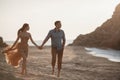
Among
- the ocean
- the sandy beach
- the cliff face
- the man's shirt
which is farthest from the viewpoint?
the cliff face

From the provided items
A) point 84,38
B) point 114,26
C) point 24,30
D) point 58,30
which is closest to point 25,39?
point 24,30

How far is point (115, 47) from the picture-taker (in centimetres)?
8056

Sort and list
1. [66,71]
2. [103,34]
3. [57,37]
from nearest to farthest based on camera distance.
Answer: [57,37] < [66,71] < [103,34]

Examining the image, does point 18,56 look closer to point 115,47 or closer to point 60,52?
point 60,52

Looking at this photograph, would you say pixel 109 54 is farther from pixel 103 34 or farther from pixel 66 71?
pixel 103 34

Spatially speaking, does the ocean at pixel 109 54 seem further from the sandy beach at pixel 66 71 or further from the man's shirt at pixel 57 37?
the man's shirt at pixel 57 37

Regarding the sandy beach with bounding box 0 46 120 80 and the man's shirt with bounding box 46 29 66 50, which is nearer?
the man's shirt with bounding box 46 29 66 50

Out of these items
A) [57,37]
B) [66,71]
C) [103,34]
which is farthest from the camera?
[103,34]

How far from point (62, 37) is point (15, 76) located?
280 centimetres

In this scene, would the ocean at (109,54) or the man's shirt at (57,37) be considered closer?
the man's shirt at (57,37)

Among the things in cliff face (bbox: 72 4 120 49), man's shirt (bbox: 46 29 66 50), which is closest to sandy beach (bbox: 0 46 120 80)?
man's shirt (bbox: 46 29 66 50)

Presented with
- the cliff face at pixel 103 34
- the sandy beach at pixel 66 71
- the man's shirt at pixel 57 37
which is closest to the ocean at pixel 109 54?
the sandy beach at pixel 66 71

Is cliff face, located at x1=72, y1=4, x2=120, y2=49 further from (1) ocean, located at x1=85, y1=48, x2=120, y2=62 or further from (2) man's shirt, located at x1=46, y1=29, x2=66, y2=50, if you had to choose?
(2) man's shirt, located at x1=46, y1=29, x2=66, y2=50

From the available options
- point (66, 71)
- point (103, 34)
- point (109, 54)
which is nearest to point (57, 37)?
point (66, 71)
